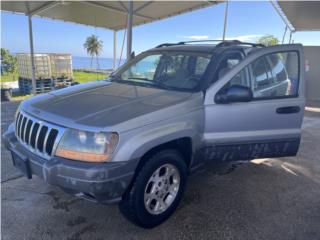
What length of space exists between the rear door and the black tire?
54 centimetres

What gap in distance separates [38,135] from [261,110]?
2450mm

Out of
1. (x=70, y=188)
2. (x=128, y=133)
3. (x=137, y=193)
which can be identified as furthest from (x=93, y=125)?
(x=137, y=193)

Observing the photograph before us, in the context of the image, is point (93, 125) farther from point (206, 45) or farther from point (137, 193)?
point (206, 45)

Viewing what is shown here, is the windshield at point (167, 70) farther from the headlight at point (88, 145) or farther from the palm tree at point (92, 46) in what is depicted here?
the palm tree at point (92, 46)

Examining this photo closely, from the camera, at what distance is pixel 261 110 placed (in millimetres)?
3387

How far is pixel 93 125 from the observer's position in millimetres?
2387

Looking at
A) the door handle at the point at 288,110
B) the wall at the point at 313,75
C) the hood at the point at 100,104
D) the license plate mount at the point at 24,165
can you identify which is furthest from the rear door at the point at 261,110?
the wall at the point at 313,75

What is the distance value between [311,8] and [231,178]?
31.0ft

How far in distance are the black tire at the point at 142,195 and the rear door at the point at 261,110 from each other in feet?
1.78

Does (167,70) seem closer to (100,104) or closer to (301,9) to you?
(100,104)

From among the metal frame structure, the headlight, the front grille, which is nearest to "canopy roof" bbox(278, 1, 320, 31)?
the metal frame structure

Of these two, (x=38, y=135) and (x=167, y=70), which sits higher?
(x=167, y=70)

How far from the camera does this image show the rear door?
3.18 m

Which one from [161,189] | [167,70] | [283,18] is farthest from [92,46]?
[161,189]
